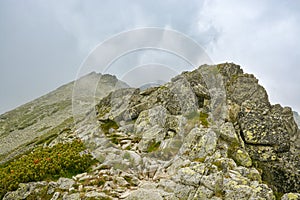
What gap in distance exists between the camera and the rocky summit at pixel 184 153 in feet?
46.1

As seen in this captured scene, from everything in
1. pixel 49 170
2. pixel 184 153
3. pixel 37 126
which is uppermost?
pixel 37 126

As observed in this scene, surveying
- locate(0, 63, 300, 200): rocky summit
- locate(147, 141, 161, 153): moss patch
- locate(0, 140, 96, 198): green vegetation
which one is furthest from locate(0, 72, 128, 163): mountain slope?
locate(0, 140, 96, 198): green vegetation

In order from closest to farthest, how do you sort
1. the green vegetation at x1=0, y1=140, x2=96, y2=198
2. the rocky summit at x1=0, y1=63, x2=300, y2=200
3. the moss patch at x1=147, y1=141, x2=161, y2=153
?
the rocky summit at x1=0, y1=63, x2=300, y2=200 < the green vegetation at x1=0, y1=140, x2=96, y2=198 < the moss patch at x1=147, y1=141, x2=161, y2=153

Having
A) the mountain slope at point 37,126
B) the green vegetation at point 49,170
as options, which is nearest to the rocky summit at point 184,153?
the green vegetation at point 49,170

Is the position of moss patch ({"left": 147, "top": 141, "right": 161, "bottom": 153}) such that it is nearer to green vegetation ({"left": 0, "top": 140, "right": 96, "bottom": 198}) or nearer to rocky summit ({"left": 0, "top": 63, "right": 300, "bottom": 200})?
rocky summit ({"left": 0, "top": 63, "right": 300, "bottom": 200})

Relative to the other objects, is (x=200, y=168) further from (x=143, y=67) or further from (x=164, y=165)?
(x=143, y=67)

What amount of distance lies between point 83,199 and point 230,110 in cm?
1676

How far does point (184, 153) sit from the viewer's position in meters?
18.7

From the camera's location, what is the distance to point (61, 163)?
61.2ft

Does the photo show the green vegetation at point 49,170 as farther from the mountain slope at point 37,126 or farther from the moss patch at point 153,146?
the mountain slope at point 37,126

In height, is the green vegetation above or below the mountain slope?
below

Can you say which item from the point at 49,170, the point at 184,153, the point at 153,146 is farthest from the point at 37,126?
the point at 184,153

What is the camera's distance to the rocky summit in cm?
1405

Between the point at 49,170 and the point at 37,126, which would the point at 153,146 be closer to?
the point at 49,170
